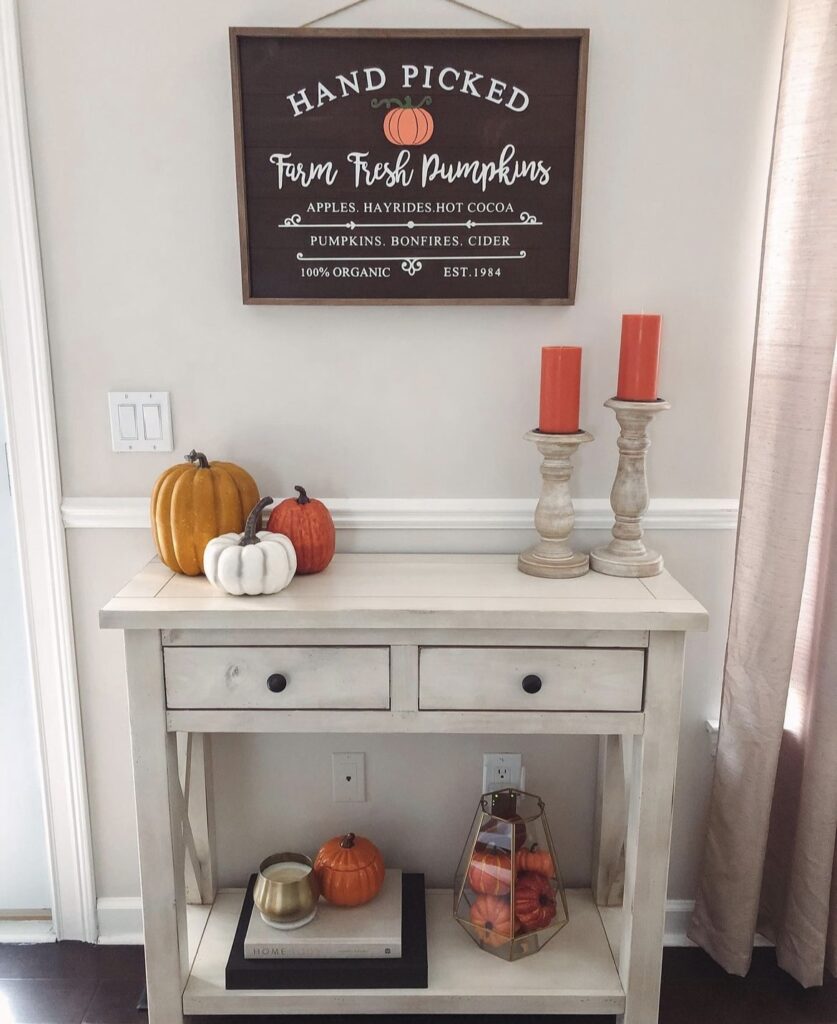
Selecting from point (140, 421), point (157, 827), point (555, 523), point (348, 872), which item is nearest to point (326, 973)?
point (348, 872)

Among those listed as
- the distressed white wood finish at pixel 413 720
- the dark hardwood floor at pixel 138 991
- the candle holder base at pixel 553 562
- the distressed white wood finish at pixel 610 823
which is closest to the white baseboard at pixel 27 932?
the dark hardwood floor at pixel 138 991

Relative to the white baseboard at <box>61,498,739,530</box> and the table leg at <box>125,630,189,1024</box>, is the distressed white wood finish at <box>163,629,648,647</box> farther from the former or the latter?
the white baseboard at <box>61,498,739,530</box>

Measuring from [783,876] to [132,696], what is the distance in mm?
1352

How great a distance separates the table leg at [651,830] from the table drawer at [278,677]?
436mm

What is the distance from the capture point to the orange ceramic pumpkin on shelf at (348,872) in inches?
68.2

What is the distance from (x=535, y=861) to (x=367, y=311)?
1074mm

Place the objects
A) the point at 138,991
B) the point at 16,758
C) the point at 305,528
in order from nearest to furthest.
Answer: the point at 305,528
the point at 138,991
the point at 16,758

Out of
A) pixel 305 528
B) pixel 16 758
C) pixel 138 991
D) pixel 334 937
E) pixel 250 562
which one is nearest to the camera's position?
pixel 250 562

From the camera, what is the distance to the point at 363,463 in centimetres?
174

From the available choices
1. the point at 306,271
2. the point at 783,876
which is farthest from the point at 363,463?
the point at 783,876

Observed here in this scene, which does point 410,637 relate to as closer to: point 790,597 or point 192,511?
point 192,511

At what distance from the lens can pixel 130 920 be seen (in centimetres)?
192

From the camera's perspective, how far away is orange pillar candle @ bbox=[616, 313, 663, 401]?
5.04 feet

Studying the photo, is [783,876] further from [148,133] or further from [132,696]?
[148,133]
